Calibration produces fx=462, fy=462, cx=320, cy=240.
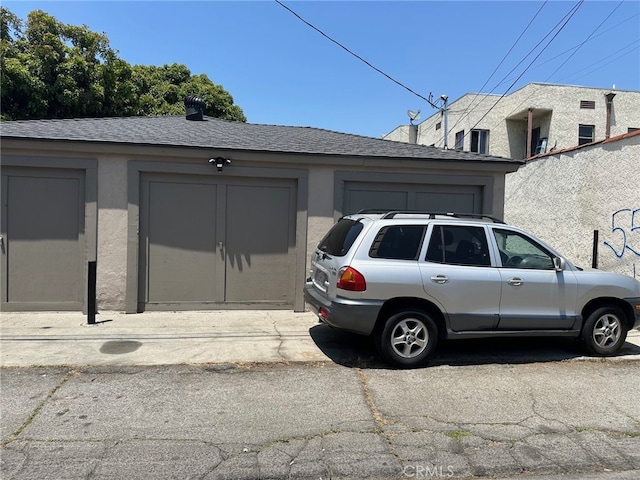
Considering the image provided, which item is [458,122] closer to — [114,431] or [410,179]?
[410,179]

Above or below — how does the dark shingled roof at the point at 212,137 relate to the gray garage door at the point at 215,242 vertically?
above

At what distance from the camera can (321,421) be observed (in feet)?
12.9

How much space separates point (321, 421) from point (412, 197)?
A: 511 centimetres

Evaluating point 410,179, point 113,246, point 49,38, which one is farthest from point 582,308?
point 49,38

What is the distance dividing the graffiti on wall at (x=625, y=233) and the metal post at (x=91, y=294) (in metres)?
9.65

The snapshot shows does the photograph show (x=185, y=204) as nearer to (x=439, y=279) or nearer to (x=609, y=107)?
(x=439, y=279)

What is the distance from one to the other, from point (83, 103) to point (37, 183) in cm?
1050

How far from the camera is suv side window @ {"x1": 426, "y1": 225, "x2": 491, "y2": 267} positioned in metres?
5.40

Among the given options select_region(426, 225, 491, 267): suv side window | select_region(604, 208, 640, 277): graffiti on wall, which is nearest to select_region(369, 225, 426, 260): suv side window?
select_region(426, 225, 491, 267): suv side window

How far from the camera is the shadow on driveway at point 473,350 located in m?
5.55

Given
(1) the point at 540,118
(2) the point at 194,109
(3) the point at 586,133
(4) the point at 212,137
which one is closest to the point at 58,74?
(2) the point at 194,109

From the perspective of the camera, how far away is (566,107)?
19.4 meters

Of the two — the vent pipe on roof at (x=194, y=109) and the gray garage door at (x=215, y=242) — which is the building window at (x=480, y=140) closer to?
the vent pipe on roof at (x=194, y=109)

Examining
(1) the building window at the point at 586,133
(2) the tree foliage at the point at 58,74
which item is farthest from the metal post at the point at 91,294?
(1) the building window at the point at 586,133
